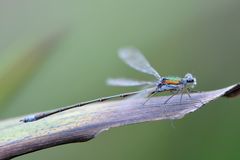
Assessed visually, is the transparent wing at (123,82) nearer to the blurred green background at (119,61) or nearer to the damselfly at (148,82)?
the damselfly at (148,82)

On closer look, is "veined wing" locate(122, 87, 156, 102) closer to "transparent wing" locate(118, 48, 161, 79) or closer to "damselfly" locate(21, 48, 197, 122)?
"damselfly" locate(21, 48, 197, 122)

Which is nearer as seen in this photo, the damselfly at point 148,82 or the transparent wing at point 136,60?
the damselfly at point 148,82

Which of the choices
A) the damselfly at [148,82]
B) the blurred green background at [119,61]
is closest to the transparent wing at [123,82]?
the damselfly at [148,82]

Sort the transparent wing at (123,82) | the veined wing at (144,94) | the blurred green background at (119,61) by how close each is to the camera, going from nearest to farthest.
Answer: the veined wing at (144,94), the blurred green background at (119,61), the transparent wing at (123,82)

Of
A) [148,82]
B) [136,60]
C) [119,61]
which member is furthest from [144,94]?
[119,61]

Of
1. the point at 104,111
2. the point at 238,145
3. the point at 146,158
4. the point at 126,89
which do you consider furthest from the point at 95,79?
the point at 104,111

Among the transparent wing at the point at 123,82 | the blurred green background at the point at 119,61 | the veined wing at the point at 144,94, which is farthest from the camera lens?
the transparent wing at the point at 123,82
